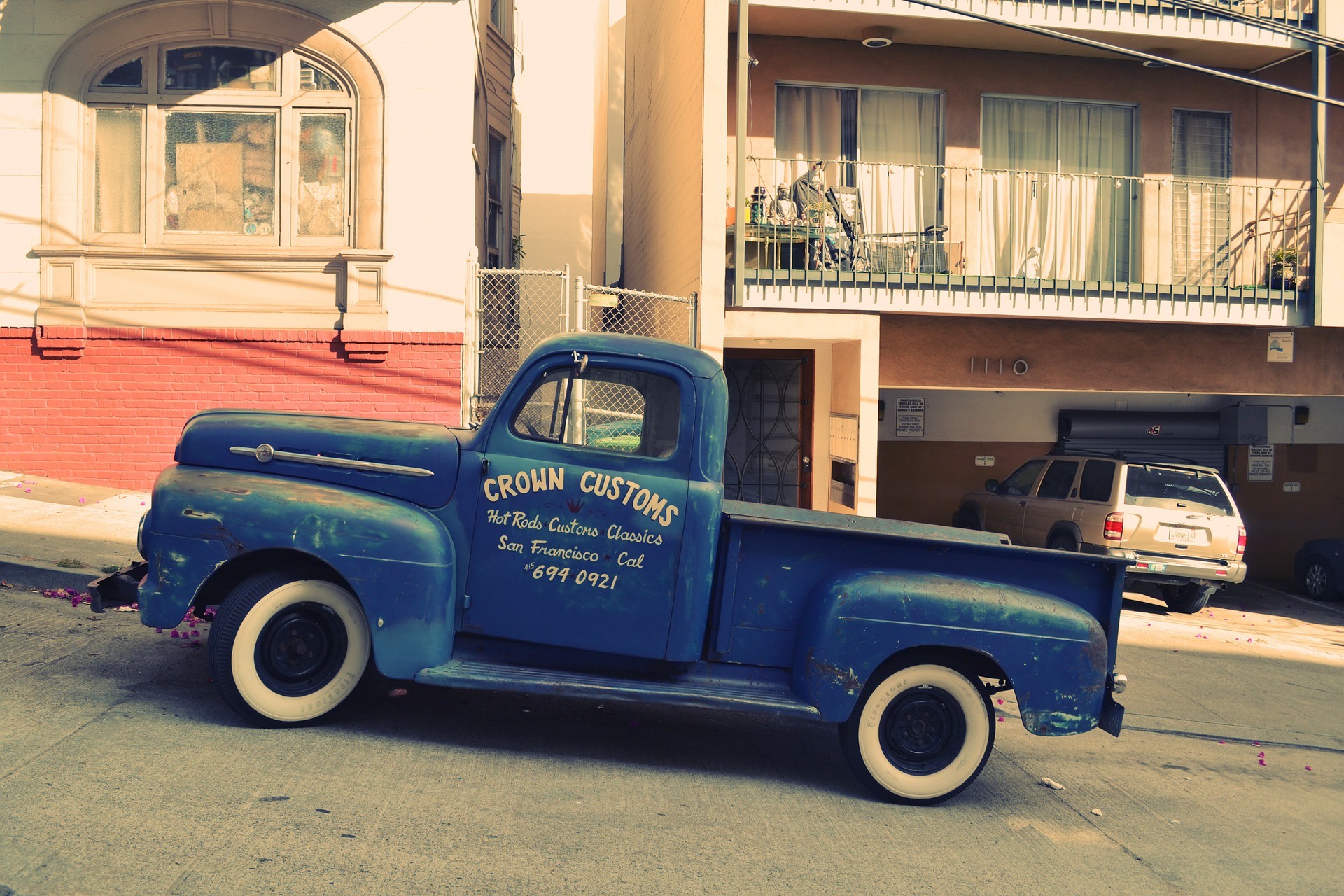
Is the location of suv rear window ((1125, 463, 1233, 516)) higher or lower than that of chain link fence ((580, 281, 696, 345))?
lower

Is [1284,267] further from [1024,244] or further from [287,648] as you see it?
[287,648]

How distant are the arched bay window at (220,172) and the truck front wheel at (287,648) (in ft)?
20.7

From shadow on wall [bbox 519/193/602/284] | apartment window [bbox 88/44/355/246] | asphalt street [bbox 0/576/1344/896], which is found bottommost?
asphalt street [bbox 0/576/1344/896]

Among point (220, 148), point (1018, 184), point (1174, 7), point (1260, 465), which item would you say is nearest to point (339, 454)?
point (220, 148)

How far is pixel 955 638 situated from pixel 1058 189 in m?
9.44

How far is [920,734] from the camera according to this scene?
5141mm

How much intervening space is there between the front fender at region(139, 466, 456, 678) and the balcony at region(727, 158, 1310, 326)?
6.99 metres

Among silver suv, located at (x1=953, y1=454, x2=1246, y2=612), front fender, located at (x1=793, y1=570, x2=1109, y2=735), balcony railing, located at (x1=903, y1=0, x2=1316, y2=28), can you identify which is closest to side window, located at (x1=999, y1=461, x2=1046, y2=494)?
silver suv, located at (x1=953, y1=454, x2=1246, y2=612)

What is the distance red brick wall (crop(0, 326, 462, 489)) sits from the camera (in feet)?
35.2

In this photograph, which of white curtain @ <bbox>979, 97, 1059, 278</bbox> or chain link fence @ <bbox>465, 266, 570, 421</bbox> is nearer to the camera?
chain link fence @ <bbox>465, 266, 570, 421</bbox>

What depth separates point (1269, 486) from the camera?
56.6 feet

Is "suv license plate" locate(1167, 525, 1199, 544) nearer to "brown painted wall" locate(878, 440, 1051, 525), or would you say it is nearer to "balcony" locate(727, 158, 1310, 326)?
"balcony" locate(727, 158, 1310, 326)

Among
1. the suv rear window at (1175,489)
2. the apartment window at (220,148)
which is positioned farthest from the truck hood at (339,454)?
the suv rear window at (1175,489)

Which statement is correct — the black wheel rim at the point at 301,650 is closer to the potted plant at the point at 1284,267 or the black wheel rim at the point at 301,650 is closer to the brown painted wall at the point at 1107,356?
the brown painted wall at the point at 1107,356
